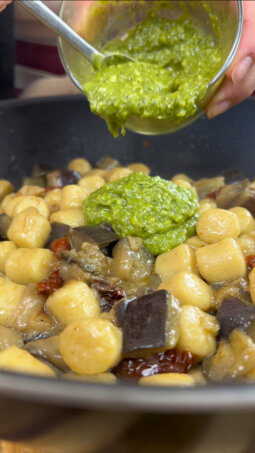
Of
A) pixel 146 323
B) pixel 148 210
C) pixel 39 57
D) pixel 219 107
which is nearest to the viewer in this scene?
pixel 146 323

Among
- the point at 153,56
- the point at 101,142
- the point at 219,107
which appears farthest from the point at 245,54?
the point at 101,142

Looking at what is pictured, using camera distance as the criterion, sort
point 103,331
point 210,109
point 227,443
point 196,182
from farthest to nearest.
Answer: point 196,182 < point 210,109 < point 103,331 < point 227,443

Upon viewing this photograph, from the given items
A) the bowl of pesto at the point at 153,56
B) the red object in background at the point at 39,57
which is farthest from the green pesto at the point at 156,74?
the red object in background at the point at 39,57

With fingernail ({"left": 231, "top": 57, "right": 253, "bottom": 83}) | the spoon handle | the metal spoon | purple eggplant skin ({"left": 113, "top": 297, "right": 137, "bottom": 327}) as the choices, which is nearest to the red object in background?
the metal spoon

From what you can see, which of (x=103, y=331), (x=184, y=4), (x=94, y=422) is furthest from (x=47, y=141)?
(x=94, y=422)

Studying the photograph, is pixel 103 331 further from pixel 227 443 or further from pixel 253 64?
pixel 253 64

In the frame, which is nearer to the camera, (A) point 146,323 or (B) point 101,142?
(A) point 146,323

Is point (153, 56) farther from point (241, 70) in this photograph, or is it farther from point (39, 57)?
point (39, 57)

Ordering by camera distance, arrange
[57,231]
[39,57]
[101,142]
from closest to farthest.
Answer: [57,231]
[101,142]
[39,57]
